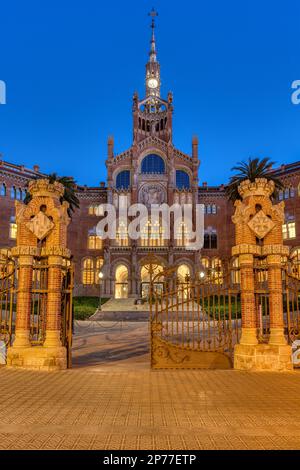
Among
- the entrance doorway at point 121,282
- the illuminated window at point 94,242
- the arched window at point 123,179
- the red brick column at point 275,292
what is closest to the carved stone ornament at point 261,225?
the red brick column at point 275,292

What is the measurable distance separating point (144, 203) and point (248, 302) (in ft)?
132

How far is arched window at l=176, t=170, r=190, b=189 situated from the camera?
168 feet

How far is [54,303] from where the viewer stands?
10680 millimetres

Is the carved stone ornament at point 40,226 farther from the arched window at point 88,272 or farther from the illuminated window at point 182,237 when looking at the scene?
the arched window at point 88,272

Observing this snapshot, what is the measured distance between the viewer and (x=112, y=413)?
598cm

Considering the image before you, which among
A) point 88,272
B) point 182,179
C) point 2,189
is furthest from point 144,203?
point 2,189

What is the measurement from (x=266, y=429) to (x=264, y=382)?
3520mm

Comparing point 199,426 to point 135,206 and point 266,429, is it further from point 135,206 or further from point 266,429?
point 135,206

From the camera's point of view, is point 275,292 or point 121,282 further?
point 121,282

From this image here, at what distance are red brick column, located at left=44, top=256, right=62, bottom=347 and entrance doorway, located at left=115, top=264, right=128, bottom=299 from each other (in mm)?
38547

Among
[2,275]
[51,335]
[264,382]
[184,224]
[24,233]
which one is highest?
[184,224]

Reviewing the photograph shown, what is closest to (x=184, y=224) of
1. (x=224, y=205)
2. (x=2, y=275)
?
(x=224, y=205)

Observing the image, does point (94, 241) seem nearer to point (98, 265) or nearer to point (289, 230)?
point (98, 265)

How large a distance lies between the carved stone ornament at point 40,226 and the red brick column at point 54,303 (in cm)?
76
